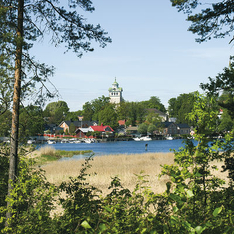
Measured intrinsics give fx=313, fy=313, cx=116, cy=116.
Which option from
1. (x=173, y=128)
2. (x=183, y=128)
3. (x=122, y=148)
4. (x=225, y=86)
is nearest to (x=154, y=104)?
(x=183, y=128)

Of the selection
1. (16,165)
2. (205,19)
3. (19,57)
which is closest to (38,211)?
(16,165)

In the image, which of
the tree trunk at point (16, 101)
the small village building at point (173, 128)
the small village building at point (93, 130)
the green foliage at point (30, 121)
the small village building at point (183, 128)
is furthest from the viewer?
the small village building at point (183, 128)

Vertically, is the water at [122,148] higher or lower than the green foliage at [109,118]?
lower

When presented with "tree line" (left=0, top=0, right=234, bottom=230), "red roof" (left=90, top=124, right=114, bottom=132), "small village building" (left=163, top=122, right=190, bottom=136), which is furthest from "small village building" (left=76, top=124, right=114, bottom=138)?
"tree line" (left=0, top=0, right=234, bottom=230)

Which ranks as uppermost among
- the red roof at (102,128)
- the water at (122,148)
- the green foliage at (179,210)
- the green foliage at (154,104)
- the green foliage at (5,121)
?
the green foliage at (154,104)

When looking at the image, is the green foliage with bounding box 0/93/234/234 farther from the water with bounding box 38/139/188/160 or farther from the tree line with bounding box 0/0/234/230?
the water with bounding box 38/139/188/160

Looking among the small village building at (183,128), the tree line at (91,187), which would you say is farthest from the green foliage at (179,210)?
the small village building at (183,128)

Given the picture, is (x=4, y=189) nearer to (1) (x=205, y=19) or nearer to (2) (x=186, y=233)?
(2) (x=186, y=233)

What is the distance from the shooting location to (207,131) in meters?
3.77

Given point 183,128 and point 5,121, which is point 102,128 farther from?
point 5,121

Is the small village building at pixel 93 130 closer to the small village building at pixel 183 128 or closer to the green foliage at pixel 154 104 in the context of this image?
the small village building at pixel 183 128

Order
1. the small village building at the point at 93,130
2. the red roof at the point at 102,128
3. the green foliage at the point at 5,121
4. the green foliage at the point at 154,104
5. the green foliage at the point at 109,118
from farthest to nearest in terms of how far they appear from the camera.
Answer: the green foliage at the point at 154,104, the green foliage at the point at 109,118, the red roof at the point at 102,128, the small village building at the point at 93,130, the green foliage at the point at 5,121

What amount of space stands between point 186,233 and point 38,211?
2551mm

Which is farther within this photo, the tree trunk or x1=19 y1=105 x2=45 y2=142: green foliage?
x1=19 y1=105 x2=45 y2=142: green foliage
